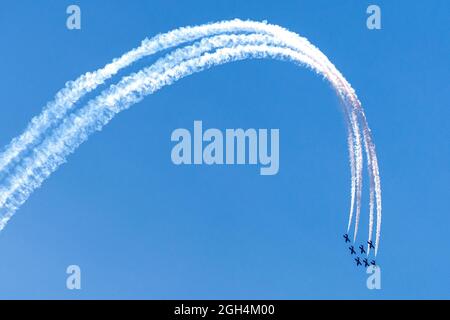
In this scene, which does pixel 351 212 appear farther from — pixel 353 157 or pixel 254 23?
pixel 254 23
